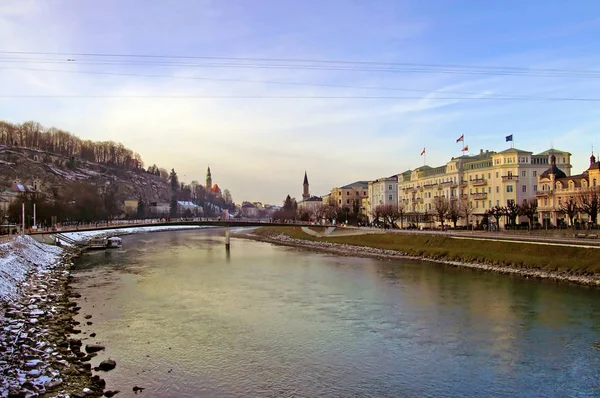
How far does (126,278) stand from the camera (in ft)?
110

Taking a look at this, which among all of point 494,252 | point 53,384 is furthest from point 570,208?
point 53,384

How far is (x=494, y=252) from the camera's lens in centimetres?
3919

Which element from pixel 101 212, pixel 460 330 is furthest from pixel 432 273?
pixel 101 212

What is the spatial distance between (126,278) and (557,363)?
91.2 feet

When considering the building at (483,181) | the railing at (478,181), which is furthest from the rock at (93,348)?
the railing at (478,181)

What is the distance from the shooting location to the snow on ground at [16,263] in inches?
932

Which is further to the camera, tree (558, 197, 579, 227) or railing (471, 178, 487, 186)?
railing (471, 178, 487, 186)

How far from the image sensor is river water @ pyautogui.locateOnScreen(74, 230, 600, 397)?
1337 cm

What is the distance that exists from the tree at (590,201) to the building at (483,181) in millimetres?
11294

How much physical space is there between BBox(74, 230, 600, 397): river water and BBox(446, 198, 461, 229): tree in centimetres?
3266

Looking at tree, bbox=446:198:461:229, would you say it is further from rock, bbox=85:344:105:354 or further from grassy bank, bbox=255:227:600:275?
rock, bbox=85:344:105:354

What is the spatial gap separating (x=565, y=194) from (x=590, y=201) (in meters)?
6.36

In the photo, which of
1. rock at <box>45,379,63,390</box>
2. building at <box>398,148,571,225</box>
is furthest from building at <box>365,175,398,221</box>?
rock at <box>45,379,63,390</box>

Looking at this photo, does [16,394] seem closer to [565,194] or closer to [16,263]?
[16,263]
